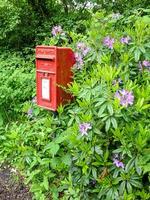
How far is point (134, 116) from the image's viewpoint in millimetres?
2385

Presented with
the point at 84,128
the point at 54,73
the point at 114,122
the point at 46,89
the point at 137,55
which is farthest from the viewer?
the point at 46,89

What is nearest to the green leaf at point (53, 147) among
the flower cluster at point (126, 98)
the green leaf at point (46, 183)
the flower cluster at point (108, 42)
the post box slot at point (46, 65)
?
the green leaf at point (46, 183)

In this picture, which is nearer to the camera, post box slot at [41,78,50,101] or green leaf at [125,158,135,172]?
green leaf at [125,158,135,172]

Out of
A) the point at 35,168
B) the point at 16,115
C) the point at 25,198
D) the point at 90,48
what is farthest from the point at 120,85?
the point at 16,115

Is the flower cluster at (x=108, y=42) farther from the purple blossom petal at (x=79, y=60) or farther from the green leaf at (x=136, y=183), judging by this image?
the green leaf at (x=136, y=183)

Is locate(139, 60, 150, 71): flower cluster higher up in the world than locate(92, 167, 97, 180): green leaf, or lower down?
higher up

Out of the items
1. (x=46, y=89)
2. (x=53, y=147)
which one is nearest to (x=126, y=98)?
(x=53, y=147)

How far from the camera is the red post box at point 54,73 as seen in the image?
2833 millimetres

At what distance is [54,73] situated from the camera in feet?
9.34

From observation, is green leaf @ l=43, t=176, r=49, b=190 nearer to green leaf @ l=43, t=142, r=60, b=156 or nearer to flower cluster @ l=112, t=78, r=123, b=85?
green leaf @ l=43, t=142, r=60, b=156

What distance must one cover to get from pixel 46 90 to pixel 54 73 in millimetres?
165

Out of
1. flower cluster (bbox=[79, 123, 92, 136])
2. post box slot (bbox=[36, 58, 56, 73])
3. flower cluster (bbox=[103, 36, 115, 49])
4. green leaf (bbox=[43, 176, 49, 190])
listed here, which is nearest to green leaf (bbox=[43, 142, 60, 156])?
green leaf (bbox=[43, 176, 49, 190])

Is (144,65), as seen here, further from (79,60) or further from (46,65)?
(46,65)

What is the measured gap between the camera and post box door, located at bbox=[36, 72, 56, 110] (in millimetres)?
2885
